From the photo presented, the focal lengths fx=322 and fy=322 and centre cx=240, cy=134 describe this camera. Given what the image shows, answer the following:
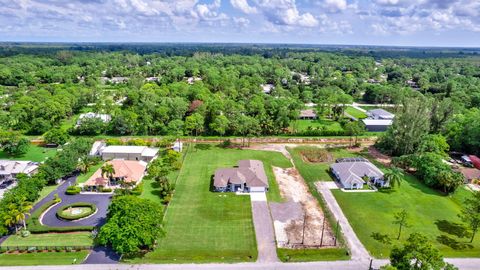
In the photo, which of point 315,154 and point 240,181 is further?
point 315,154

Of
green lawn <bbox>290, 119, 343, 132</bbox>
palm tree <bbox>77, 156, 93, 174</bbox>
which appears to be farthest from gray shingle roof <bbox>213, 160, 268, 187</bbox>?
green lawn <bbox>290, 119, 343, 132</bbox>

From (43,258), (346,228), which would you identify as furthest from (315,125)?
(43,258)

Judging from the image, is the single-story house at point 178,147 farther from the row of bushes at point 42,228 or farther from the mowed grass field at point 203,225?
the row of bushes at point 42,228

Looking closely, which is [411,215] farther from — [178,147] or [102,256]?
[178,147]

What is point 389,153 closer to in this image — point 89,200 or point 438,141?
point 438,141

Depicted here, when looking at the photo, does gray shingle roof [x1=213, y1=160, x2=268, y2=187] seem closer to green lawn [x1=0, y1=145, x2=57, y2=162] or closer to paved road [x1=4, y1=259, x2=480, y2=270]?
paved road [x1=4, y1=259, x2=480, y2=270]

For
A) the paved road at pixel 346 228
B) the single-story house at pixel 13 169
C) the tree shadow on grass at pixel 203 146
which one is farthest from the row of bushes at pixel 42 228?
the tree shadow on grass at pixel 203 146

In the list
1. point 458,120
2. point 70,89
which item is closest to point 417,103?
point 458,120
